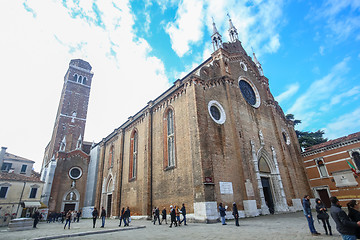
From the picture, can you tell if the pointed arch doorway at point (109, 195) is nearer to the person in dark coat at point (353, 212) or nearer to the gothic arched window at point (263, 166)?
the gothic arched window at point (263, 166)

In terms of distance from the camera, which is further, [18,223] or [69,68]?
[69,68]

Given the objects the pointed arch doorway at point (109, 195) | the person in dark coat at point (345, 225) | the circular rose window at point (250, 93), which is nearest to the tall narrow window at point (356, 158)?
the circular rose window at point (250, 93)

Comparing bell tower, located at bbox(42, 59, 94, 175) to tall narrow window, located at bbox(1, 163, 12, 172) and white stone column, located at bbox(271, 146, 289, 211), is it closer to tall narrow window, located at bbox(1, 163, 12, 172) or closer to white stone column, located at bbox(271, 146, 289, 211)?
tall narrow window, located at bbox(1, 163, 12, 172)

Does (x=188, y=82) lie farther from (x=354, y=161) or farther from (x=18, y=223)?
(x=354, y=161)

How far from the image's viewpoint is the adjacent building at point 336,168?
19031 millimetres

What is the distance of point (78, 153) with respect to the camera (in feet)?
→ 106

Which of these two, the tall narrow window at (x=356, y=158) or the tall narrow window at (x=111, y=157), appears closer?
the tall narrow window at (x=356, y=158)

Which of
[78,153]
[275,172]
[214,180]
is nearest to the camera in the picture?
[214,180]

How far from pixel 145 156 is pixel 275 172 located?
12393 mm

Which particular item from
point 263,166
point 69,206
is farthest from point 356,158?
point 69,206

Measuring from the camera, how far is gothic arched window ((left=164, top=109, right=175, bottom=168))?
1698 cm

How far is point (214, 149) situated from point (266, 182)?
6982mm

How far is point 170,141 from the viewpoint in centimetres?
1766

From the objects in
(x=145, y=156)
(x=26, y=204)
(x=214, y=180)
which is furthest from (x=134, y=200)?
(x=26, y=204)
